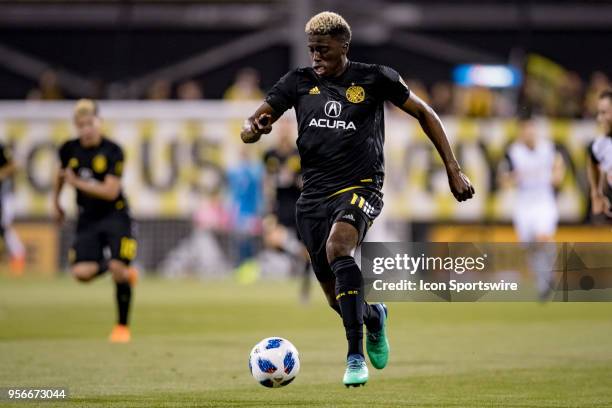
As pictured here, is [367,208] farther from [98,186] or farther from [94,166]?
[94,166]

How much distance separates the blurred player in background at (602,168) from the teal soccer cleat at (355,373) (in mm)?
4804

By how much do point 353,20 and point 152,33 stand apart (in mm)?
5022

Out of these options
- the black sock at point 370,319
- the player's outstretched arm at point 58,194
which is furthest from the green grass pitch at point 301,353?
the player's outstretched arm at point 58,194

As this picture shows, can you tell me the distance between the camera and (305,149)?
8781 millimetres

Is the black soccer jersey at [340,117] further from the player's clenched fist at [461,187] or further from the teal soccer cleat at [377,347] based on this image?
the teal soccer cleat at [377,347]

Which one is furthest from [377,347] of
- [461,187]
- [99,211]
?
[99,211]

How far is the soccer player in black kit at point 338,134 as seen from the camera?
853 centimetres

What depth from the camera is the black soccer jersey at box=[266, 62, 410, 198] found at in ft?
28.5

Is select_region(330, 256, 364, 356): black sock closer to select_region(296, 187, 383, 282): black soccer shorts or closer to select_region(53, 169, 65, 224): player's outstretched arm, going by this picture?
select_region(296, 187, 383, 282): black soccer shorts

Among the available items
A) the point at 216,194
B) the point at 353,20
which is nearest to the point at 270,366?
the point at 216,194

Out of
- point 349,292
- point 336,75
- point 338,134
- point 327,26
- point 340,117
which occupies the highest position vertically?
point 327,26

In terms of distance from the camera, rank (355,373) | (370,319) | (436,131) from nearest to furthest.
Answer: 1. (355,373)
2. (436,131)
3. (370,319)

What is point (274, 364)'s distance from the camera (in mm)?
8492

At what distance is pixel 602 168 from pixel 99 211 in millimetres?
4941
